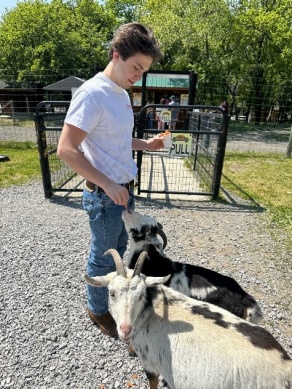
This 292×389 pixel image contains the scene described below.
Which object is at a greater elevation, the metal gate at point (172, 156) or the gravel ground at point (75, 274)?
the metal gate at point (172, 156)

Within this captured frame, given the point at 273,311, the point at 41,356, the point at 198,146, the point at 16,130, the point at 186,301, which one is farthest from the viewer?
the point at 16,130

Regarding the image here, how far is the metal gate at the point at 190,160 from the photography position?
6099mm

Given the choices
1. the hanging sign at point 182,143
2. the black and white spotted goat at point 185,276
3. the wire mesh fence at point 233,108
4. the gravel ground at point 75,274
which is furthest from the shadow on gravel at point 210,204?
the wire mesh fence at point 233,108

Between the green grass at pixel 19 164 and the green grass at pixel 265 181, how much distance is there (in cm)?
499

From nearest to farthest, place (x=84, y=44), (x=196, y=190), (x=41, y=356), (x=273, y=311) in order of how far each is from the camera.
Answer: (x=41, y=356) → (x=273, y=311) → (x=196, y=190) → (x=84, y=44)

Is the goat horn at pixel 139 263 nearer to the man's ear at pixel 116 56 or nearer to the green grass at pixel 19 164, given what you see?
the man's ear at pixel 116 56

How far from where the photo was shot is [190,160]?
9148 millimetres

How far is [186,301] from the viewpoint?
7.48 ft

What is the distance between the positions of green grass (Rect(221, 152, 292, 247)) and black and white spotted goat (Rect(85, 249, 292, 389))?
3330 mm

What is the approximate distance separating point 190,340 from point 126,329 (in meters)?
0.41

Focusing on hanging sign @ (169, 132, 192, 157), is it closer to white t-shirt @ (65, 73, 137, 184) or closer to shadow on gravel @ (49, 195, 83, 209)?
shadow on gravel @ (49, 195, 83, 209)

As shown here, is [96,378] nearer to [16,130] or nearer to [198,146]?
[198,146]

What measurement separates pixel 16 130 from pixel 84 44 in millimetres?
16865

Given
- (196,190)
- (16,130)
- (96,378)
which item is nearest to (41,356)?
(96,378)
